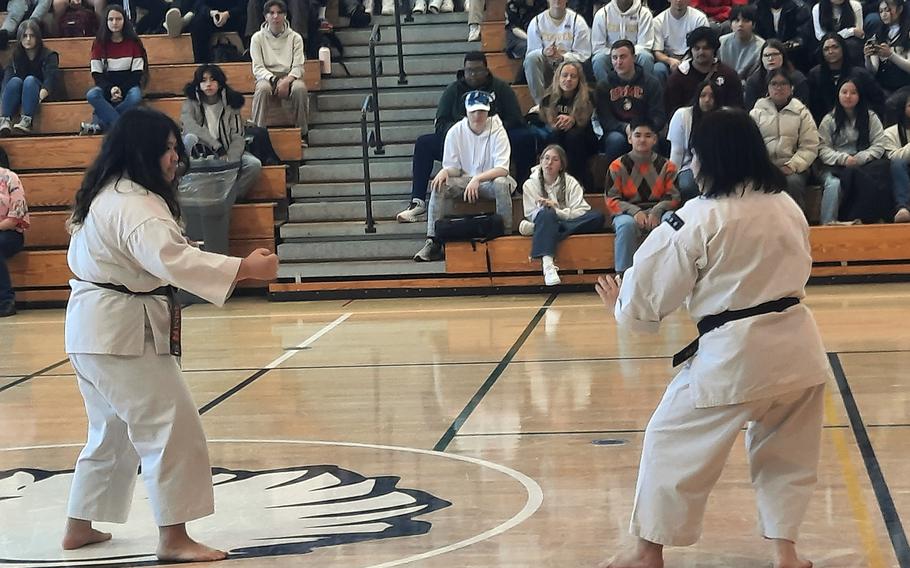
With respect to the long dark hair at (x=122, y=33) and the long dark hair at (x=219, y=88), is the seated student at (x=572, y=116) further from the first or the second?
the long dark hair at (x=122, y=33)

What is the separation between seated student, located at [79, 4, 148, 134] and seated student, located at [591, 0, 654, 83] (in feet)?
14.8

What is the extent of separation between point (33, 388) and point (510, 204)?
500 cm

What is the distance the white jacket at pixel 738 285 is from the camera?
12.0 ft

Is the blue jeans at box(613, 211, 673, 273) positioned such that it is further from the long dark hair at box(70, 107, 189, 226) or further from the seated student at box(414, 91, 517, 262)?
the long dark hair at box(70, 107, 189, 226)

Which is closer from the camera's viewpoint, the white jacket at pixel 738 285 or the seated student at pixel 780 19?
the white jacket at pixel 738 285

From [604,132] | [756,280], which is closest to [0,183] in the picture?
[604,132]

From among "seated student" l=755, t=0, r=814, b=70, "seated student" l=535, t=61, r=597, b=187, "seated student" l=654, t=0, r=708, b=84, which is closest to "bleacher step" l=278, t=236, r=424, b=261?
"seated student" l=535, t=61, r=597, b=187

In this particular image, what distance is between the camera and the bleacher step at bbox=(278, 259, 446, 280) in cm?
1149

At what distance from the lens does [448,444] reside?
226 inches

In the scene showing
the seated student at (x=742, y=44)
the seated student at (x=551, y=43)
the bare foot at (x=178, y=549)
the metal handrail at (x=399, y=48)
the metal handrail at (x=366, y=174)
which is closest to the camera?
the bare foot at (x=178, y=549)

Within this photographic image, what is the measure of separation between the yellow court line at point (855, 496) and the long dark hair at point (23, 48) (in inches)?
387

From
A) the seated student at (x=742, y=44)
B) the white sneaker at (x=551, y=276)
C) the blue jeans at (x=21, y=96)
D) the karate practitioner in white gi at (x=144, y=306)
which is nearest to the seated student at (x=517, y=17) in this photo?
the seated student at (x=742, y=44)

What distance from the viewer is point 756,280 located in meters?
3.67

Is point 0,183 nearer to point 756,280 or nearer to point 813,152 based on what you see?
point 813,152
